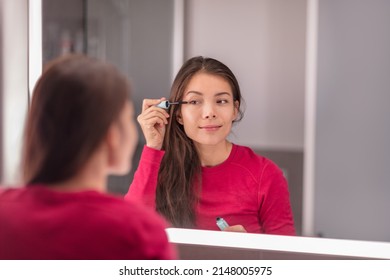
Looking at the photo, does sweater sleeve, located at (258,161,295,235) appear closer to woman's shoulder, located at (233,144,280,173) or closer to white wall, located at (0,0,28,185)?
woman's shoulder, located at (233,144,280,173)

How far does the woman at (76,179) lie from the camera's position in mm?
592

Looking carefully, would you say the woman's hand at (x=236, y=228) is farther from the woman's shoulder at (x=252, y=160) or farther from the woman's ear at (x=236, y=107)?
the woman's ear at (x=236, y=107)

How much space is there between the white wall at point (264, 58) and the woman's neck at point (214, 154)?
3 cm

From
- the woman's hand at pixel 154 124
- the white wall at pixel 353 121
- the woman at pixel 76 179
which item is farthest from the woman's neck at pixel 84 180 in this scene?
the white wall at pixel 353 121

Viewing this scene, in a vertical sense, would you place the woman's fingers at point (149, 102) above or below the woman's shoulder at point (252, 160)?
above

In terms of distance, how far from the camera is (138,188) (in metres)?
1.14

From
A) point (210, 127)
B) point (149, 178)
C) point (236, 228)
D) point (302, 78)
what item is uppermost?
point (302, 78)

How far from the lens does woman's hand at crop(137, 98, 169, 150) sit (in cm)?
113

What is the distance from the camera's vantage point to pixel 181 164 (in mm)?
1146

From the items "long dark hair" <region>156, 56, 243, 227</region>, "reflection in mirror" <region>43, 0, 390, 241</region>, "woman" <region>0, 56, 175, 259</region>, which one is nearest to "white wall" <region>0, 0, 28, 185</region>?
"reflection in mirror" <region>43, 0, 390, 241</region>

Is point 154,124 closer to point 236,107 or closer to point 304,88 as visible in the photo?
point 236,107

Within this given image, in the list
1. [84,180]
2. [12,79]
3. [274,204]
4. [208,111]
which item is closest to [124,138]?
[84,180]

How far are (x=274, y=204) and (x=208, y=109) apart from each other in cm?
26

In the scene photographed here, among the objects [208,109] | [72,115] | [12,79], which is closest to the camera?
[72,115]
